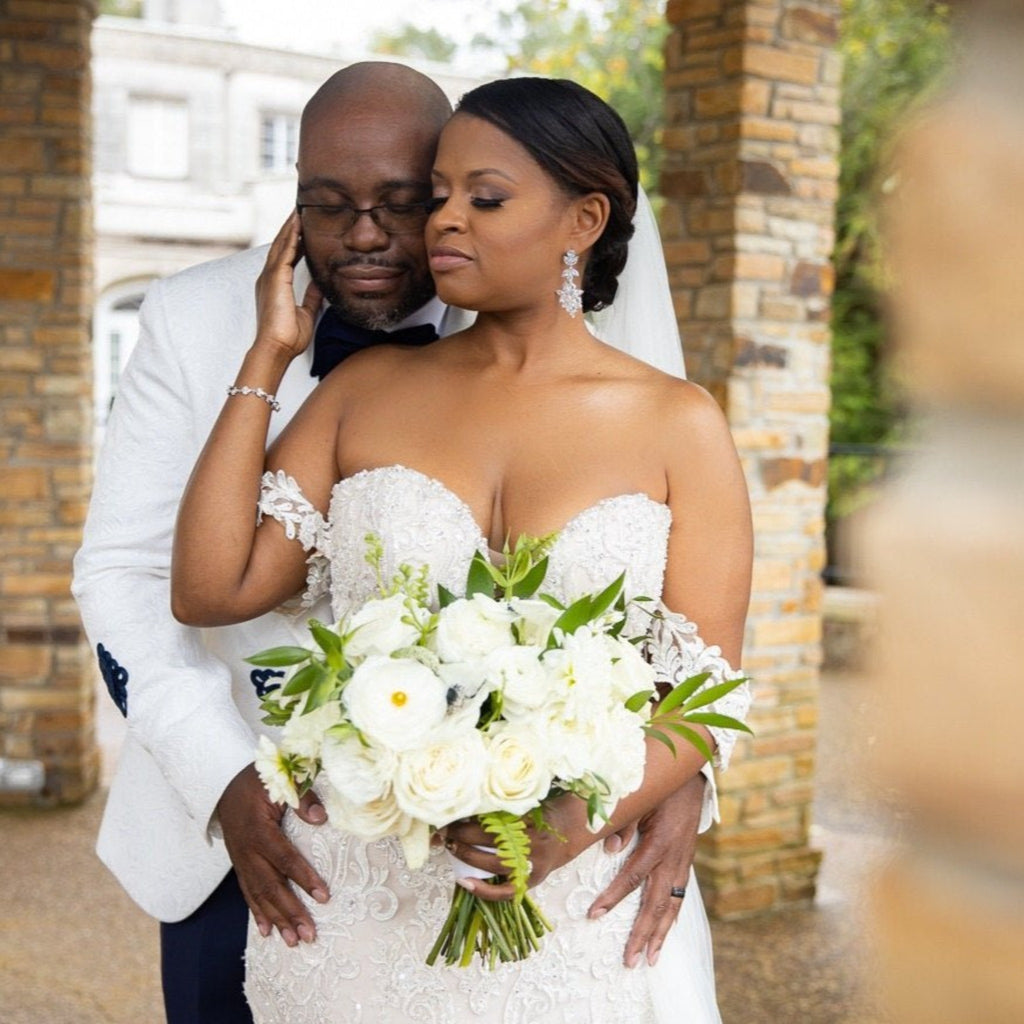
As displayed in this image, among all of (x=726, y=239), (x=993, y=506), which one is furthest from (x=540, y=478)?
(x=726, y=239)

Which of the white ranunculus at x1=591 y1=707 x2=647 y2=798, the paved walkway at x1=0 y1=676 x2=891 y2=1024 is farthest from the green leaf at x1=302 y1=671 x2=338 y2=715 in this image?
the paved walkway at x1=0 y1=676 x2=891 y2=1024

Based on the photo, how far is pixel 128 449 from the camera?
2434 millimetres

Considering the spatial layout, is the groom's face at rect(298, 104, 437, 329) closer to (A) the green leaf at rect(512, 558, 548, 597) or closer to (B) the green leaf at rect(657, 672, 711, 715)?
(A) the green leaf at rect(512, 558, 548, 597)

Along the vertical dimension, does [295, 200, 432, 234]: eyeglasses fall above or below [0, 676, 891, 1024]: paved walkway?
above

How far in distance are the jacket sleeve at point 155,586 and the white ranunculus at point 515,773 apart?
0.68 m

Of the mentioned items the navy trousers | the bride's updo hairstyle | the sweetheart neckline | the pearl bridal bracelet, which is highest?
the bride's updo hairstyle

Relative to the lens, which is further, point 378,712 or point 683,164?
point 683,164

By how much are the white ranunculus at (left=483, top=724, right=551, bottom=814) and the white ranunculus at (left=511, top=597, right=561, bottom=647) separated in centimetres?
15

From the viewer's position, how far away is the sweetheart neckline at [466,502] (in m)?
2.15

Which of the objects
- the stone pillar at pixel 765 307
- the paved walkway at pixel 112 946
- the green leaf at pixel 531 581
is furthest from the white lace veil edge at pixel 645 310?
the stone pillar at pixel 765 307

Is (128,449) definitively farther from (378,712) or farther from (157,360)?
(378,712)

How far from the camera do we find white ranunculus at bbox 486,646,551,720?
1.72m

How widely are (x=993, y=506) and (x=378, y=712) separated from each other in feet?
4.20

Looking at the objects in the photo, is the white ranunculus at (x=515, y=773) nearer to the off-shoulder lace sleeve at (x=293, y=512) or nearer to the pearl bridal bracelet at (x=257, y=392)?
the off-shoulder lace sleeve at (x=293, y=512)
